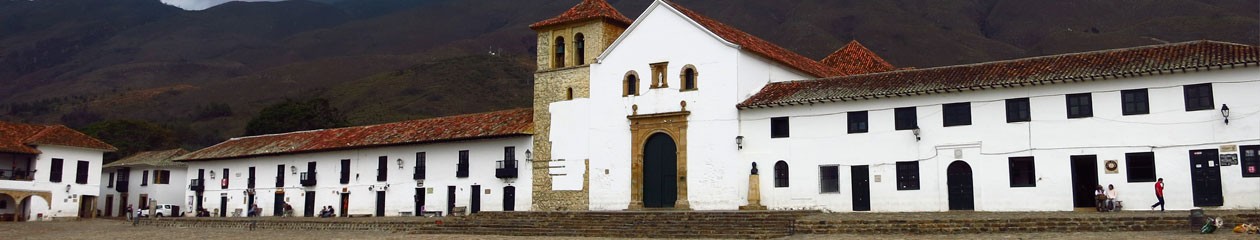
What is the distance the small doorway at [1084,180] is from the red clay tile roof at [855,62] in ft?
40.4

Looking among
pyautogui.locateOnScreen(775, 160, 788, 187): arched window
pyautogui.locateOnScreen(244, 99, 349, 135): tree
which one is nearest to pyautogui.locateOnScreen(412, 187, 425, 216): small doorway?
pyautogui.locateOnScreen(775, 160, 788, 187): arched window

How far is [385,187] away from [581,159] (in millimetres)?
9114

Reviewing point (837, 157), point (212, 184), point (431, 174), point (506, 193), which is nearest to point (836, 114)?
point (837, 157)

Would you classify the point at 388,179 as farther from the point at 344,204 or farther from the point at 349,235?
the point at 349,235

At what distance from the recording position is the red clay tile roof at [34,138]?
3966 centimetres

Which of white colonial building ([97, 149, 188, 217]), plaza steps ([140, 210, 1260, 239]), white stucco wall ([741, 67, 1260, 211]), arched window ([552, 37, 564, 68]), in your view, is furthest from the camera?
white colonial building ([97, 149, 188, 217])

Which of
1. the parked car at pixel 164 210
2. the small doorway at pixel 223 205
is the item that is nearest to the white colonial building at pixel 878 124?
the small doorway at pixel 223 205

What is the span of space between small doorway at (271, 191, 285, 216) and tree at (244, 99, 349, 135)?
22.4m

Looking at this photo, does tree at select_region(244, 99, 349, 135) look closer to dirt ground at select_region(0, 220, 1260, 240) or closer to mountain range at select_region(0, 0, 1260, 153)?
mountain range at select_region(0, 0, 1260, 153)

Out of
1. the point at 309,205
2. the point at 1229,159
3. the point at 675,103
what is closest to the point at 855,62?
the point at 675,103

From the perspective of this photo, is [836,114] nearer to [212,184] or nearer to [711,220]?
[711,220]

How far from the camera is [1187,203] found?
21.3m

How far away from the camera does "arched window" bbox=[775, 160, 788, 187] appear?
2695cm

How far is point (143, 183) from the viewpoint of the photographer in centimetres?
4972
